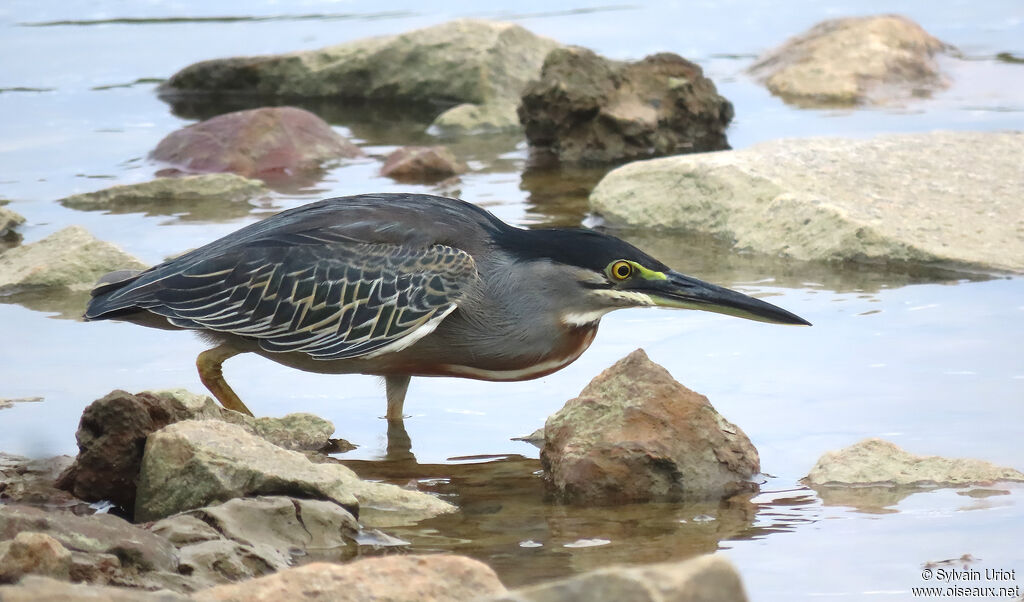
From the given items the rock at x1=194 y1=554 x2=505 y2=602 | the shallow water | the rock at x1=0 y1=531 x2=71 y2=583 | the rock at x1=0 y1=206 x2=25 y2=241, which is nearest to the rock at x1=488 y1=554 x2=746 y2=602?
the rock at x1=194 y1=554 x2=505 y2=602

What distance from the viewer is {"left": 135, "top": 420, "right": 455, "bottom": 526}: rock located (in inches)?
225

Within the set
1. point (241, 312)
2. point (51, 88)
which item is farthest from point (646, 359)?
point (51, 88)

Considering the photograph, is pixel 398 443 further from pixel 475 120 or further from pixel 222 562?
pixel 475 120

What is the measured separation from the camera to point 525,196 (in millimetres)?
11812

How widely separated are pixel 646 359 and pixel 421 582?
2.34m

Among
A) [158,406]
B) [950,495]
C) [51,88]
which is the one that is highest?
[51,88]

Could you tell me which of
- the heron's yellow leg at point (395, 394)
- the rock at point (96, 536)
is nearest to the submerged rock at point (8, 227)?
Result: the heron's yellow leg at point (395, 394)

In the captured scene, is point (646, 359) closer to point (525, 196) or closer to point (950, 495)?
point (950, 495)

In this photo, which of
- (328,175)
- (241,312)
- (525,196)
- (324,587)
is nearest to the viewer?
(324,587)

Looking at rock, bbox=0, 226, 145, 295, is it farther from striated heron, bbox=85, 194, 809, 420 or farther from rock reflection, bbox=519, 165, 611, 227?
rock reflection, bbox=519, 165, 611, 227

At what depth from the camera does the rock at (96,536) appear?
4930 mm

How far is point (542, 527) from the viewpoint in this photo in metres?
6.05

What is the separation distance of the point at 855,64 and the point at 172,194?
726 centimetres

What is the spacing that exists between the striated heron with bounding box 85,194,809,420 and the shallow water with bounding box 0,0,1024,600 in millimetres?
383
